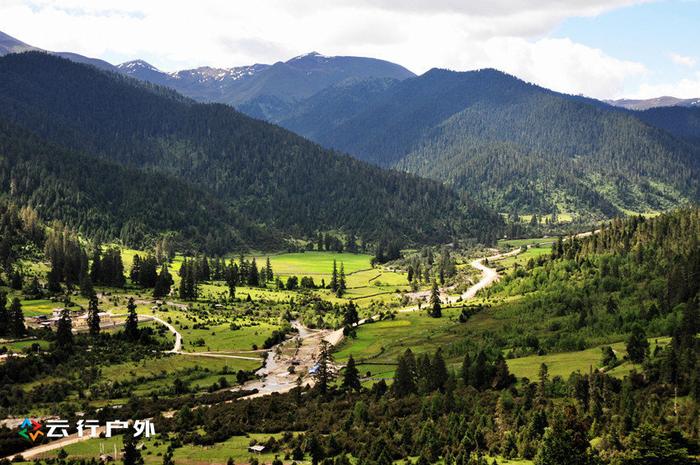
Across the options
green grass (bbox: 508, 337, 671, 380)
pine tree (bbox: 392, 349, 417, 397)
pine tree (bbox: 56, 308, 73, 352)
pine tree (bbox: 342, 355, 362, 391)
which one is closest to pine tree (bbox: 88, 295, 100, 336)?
pine tree (bbox: 56, 308, 73, 352)

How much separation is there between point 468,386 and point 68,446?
57208 mm

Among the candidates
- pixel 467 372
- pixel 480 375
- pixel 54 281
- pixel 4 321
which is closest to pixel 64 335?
pixel 4 321

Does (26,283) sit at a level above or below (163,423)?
above

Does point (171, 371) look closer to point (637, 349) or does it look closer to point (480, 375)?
point (480, 375)

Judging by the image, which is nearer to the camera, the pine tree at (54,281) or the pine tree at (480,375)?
the pine tree at (480,375)

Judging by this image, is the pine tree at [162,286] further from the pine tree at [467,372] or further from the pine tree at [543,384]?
the pine tree at [543,384]

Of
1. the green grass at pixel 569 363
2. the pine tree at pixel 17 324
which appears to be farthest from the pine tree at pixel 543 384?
the pine tree at pixel 17 324

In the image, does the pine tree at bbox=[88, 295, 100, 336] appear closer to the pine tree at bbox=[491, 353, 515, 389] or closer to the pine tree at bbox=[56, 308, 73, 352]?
the pine tree at bbox=[56, 308, 73, 352]

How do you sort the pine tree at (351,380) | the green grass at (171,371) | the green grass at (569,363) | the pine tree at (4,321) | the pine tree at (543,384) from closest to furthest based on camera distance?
1. the pine tree at (543,384)
2. the green grass at (569,363)
3. the pine tree at (351,380)
4. the green grass at (171,371)
5. the pine tree at (4,321)

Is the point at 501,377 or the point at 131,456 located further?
the point at 501,377

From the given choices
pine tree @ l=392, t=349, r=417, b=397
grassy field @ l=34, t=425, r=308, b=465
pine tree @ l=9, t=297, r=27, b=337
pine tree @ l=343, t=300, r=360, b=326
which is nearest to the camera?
grassy field @ l=34, t=425, r=308, b=465

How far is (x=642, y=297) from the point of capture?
13825 cm

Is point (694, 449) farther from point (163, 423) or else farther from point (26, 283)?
point (26, 283)

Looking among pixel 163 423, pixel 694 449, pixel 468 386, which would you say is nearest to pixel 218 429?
pixel 163 423
